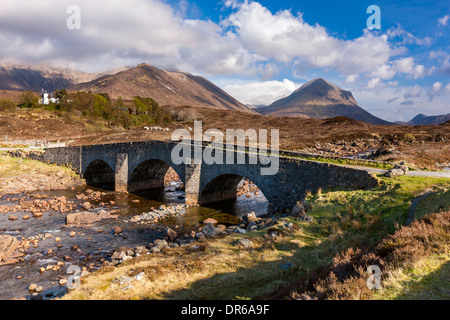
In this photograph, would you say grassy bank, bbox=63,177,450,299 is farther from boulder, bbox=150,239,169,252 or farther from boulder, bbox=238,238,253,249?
boulder, bbox=150,239,169,252

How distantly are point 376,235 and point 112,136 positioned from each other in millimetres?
57018

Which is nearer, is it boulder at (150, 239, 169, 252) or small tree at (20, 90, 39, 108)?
boulder at (150, 239, 169, 252)

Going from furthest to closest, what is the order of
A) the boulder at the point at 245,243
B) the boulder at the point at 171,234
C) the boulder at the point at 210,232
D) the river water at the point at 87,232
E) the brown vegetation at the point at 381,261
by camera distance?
the boulder at the point at 171,234 < the boulder at the point at 210,232 < the river water at the point at 87,232 < the boulder at the point at 245,243 < the brown vegetation at the point at 381,261

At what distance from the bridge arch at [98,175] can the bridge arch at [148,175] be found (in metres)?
4.73

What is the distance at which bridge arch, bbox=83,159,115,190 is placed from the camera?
37.2 m

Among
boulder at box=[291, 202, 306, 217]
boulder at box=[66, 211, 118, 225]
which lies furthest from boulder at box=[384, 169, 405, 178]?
boulder at box=[66, 211, 118, 225]

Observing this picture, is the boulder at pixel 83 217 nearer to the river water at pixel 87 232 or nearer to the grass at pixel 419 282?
the river water at pixel 87 232

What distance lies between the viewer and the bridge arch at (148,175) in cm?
3256

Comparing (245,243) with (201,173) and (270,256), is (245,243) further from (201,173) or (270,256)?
(201,173)

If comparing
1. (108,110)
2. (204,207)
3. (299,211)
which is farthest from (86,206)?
(108,110)

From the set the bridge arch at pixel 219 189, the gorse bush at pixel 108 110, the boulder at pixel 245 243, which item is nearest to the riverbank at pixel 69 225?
the bridge arch at pixel 219 189

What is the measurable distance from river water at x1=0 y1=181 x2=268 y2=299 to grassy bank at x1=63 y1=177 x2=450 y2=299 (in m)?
4.63
